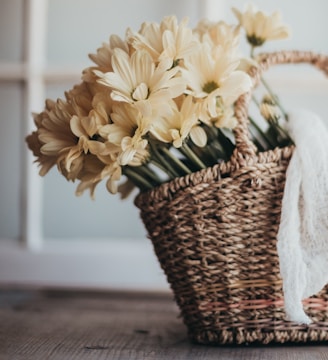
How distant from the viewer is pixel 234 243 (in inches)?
33.0

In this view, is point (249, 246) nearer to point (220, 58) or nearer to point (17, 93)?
point (220, 58)

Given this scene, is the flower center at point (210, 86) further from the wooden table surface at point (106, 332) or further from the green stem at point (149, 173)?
the wooden table surface at point (106, 332)

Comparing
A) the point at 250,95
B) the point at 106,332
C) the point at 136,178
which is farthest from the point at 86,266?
the point at 250,95

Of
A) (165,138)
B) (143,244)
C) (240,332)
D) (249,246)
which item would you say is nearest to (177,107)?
(165,138)

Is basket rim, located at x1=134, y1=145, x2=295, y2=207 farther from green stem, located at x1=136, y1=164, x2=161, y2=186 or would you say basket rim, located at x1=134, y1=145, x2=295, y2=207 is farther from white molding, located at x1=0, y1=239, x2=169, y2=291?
white molding, located at x1=0, y1=239, x2=169, y2=291

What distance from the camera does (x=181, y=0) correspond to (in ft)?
4.52

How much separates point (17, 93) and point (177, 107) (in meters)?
0.67

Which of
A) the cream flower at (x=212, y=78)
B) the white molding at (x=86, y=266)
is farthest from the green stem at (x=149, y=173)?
the white molding at (x=86, y=266)

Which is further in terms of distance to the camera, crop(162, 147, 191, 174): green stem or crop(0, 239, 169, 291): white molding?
crop(0, 239, 169, 291): white molding

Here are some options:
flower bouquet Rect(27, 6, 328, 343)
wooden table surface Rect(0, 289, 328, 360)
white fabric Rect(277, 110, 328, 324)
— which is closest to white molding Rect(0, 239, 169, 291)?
wooden table surface Rect(0, 289, 328, 360)

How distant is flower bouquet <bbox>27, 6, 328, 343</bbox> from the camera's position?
81 centimetres

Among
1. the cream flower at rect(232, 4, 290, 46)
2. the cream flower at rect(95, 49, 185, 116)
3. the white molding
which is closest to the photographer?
the cream flower at rect(95, 49, 185, 116)

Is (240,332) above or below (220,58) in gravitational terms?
below

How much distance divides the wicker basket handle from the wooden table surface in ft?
0.83
